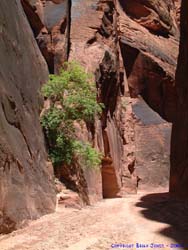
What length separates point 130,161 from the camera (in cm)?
2364

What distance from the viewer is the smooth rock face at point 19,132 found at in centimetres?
679

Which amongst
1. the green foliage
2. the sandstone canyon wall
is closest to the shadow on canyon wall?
the green foliage

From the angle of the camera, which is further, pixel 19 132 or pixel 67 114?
pixel 67 114

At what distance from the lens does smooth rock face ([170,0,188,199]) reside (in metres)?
15.1

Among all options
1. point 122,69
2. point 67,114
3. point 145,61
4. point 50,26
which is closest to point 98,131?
point 50,26

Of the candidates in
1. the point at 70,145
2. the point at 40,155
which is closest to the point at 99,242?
the point at 40,155

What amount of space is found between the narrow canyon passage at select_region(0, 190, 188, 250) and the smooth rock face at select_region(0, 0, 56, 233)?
40 centimetres

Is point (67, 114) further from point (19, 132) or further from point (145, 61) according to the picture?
point (145, 61)

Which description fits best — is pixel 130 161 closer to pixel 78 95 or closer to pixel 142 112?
pixel 142 112

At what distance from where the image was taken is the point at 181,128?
16.1m

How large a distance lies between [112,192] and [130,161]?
410 cm

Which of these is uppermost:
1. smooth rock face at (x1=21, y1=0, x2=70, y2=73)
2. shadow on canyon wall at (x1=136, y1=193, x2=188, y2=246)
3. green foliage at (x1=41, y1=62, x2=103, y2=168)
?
smooth rock face at (x1=21, y1=0, x2=70, y2=73)

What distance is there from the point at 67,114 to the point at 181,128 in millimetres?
6688

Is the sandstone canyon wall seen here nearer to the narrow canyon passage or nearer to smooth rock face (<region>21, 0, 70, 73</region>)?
smooth rock face (<region>21, 0, 70, 73</region>)
